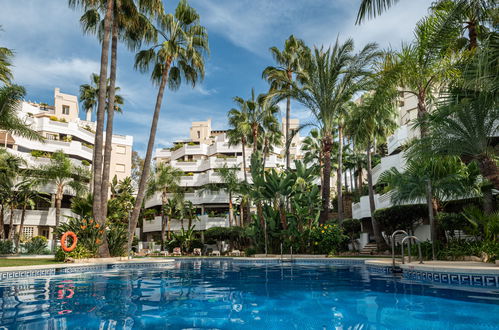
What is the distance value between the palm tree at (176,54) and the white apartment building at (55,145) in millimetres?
12445

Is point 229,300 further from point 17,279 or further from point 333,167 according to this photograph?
point 333,167

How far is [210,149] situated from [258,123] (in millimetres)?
19955

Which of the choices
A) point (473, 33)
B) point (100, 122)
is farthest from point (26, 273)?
point (473, 33)

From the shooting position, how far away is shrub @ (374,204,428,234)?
77.9 feet

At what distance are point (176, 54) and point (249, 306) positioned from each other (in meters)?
16.3

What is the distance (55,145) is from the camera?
1459 inches

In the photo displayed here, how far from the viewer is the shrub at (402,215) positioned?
934 inches

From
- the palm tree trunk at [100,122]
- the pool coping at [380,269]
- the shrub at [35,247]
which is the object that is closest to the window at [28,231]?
the shrub at [35,247]

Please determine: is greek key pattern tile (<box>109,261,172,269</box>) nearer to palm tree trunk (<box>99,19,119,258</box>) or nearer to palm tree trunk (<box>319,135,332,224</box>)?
palm tree trunk (<box>99,19,119,258</box>)

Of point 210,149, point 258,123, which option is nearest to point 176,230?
point 210,149

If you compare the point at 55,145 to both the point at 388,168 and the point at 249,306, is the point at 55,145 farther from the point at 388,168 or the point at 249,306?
the point at 249,306

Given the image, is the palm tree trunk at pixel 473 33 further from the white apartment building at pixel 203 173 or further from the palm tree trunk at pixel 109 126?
the white apartment building at pixel 203 173

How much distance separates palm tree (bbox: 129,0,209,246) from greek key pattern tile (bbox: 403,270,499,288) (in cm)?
1361

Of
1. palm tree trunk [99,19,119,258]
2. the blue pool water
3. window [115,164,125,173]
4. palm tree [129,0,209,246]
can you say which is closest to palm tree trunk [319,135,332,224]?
palm tree [129,0,209,246]
